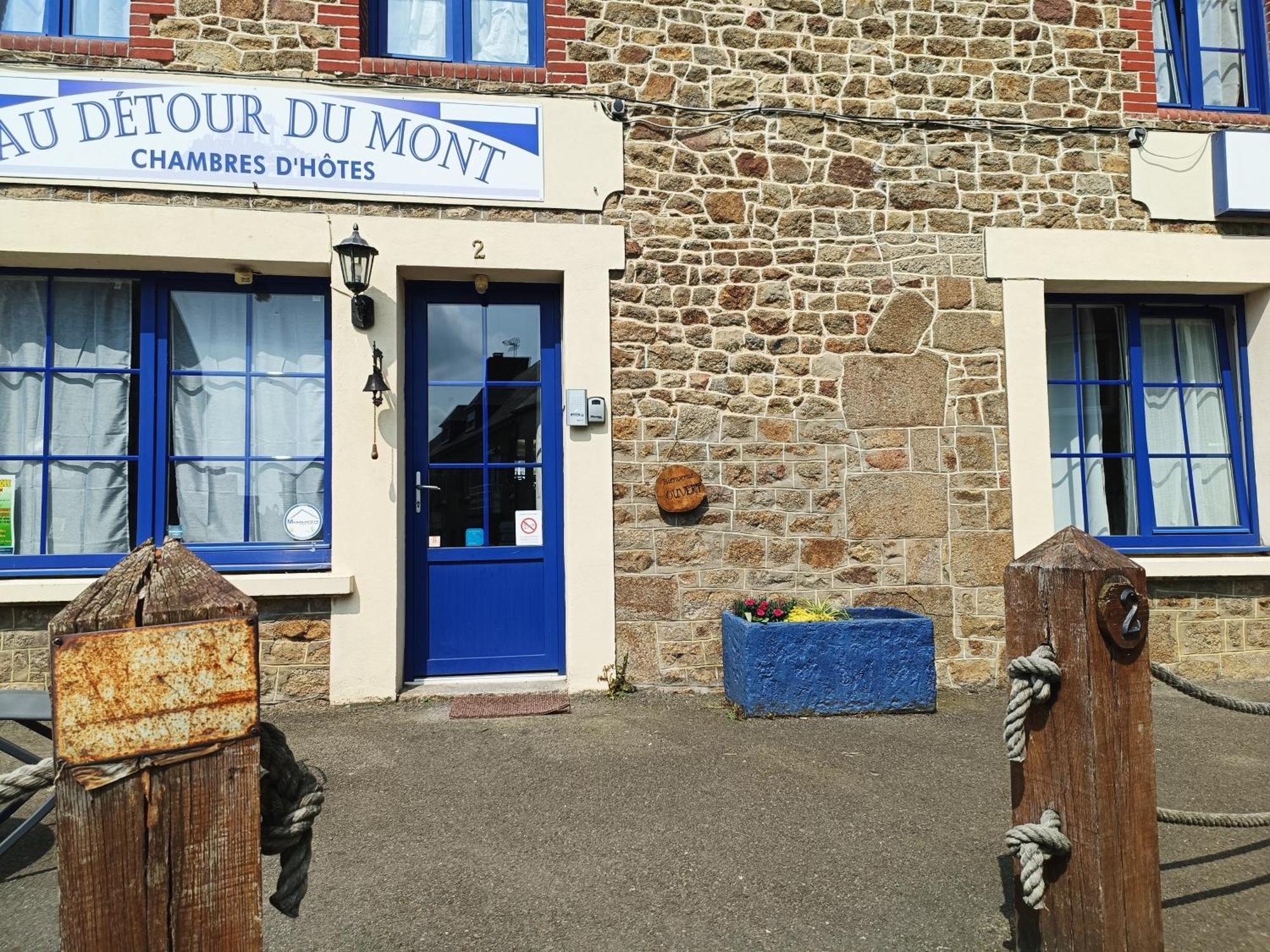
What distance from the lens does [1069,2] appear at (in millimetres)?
5320

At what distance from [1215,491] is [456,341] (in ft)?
18.3

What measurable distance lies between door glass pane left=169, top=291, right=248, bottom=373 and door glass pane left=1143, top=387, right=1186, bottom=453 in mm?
6328

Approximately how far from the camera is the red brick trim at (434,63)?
471cm

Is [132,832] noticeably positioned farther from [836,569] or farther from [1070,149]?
[1070,149]

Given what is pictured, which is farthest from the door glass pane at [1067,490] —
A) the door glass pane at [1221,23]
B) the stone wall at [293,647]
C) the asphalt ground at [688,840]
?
the stone wall at [293,647]

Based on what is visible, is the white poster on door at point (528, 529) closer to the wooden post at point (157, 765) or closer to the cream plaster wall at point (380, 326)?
the cream plaster wall at point (380, 326)

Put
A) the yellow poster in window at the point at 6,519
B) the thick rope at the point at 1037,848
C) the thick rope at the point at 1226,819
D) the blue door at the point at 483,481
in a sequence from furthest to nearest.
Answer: the blue door at the point at 483,481 < the yellow poster in window at the point at 6,519 < the thick rope at the point at 1226,819 < the thick rope at the point at 1037,848

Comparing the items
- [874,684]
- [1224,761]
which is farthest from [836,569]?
[1224,761]

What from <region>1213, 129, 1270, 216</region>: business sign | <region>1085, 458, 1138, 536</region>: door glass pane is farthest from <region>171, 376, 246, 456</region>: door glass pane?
<region>1213, 129, 1270, 216</region>: business sign

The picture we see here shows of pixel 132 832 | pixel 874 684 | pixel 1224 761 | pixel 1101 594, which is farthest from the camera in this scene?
pixel 874 684

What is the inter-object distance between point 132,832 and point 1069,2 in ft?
22.6

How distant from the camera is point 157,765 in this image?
1.13 metres

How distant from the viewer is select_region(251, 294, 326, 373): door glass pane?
15.9ft

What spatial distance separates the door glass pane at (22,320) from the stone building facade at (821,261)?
1742mm
